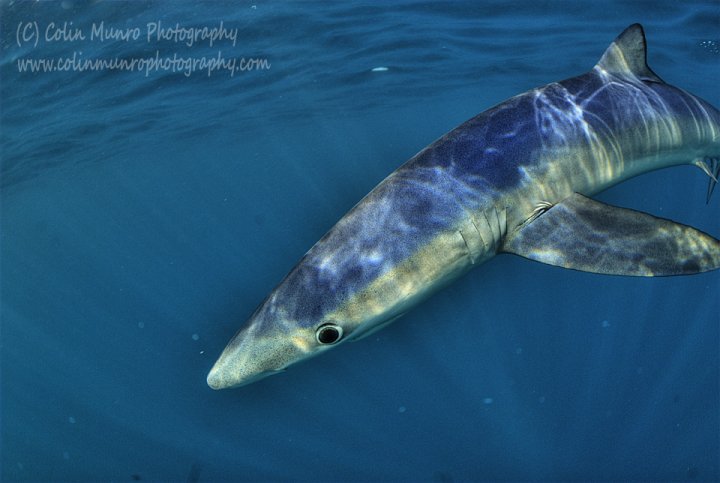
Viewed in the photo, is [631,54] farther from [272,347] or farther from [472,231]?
[272,347]

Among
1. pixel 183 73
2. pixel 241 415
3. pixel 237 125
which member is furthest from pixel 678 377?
pixel 237 125

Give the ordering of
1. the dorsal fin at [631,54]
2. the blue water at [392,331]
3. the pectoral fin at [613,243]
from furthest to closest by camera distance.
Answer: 1. the blue water at [392,331]
2. the dorsal fin at [631,54]
3. the pectoral fin at [613,243]

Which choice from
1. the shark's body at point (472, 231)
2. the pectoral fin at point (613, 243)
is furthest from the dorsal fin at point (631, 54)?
the pectoral fin at point (613, 243)

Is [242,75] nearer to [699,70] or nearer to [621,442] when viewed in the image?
[621,442]

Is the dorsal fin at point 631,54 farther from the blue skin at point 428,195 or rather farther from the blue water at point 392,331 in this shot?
the blue water at point 392,331

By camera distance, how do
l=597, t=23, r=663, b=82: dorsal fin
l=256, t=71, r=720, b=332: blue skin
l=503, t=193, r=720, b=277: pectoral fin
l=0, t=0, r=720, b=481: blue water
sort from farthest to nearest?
l=0, t=0, r=720, b=481: blue water → l=597, t=23, r=663, b=82: dorsal fin → l=256, t=71, r=720, b=332: blue skin → l=503, t=193, r=720, b=277: pectoral fin

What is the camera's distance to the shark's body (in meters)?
3.67

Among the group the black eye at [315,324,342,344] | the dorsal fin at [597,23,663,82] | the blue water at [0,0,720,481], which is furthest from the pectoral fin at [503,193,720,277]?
the blue water at [0,0,720,481]

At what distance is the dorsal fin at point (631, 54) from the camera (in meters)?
5.30

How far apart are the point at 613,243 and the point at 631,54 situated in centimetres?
276

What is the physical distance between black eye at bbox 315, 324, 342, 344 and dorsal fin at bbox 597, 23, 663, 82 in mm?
3962

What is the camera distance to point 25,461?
2322cm

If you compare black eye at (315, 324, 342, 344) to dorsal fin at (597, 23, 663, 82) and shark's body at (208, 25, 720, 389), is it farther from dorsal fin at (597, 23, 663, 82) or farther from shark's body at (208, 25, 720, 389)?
dorsal fin at (597, 23, 663, 82)

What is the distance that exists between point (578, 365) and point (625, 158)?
1077cm
